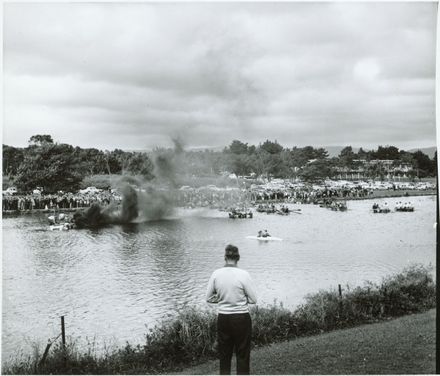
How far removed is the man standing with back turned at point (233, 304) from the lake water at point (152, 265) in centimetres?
883

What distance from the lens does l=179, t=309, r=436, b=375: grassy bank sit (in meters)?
7.59

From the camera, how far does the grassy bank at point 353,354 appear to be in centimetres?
759

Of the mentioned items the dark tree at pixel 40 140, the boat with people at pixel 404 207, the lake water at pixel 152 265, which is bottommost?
the lake water at pixel 152 265

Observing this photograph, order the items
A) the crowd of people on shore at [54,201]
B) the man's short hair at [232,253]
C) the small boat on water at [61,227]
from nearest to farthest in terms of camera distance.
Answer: the man's short hair at [232,253], the crowd of people on shore at [54,201], the small boat on water at [61,227]

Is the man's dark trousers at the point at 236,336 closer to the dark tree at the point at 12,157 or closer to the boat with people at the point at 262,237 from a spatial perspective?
the dark tree at the point at 12,157

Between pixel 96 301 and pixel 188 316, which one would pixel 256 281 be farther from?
pixel 188 316

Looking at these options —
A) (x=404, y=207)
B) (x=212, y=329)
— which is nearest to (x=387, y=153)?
(x=404, y=207)

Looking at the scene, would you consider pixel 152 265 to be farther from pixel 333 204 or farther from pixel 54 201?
pixel 333 204

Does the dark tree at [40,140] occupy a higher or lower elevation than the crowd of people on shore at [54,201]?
higher

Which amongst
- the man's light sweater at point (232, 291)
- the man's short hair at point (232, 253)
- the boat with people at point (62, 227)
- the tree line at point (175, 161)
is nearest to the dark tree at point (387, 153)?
the tree line at point (175, 161)

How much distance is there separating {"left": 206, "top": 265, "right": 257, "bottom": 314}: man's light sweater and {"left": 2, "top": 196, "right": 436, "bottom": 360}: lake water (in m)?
9.00

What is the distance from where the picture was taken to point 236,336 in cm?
542

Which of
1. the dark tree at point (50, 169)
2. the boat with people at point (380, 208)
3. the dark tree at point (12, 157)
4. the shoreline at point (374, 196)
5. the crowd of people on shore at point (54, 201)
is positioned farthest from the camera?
the boat with people at point (380, 208)

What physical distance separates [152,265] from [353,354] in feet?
42.5
